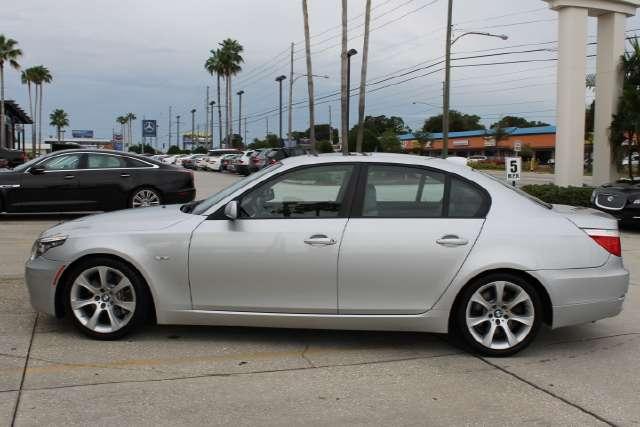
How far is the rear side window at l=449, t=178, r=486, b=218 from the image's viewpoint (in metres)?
5.11

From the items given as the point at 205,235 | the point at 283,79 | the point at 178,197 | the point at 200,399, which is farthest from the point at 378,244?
the point at 283,79

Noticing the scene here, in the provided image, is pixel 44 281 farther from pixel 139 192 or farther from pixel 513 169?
pixel 513 169

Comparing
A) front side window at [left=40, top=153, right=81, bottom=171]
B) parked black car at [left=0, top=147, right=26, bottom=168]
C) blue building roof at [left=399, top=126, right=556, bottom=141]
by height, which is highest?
blue building roof at [left=399, top=126, right=556, bottom=141]

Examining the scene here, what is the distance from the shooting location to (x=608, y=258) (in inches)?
202

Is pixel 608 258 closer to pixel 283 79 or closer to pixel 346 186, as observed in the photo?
pixel 346 186

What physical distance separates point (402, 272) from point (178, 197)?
961 cm

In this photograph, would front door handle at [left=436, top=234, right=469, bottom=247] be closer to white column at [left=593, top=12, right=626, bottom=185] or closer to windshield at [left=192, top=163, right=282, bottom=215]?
windshield at [left=192, top=163, right=282, bottom=215]

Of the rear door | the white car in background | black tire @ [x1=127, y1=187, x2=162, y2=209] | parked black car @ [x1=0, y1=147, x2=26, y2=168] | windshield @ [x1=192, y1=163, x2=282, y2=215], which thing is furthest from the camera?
the white car in background

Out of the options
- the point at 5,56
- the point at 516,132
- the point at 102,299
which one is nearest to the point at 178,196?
the point at 102,299

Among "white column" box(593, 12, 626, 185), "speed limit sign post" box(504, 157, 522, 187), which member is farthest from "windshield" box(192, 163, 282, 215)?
"white column" box(593, 12, 626, 185)

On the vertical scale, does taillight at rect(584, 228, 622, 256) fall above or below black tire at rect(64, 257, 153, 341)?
above

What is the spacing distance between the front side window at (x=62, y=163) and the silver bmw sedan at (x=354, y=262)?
8241 mm

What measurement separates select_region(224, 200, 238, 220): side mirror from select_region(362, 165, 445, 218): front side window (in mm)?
962

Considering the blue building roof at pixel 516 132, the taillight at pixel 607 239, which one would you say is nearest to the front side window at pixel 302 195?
the taillight at pixel 607 239
